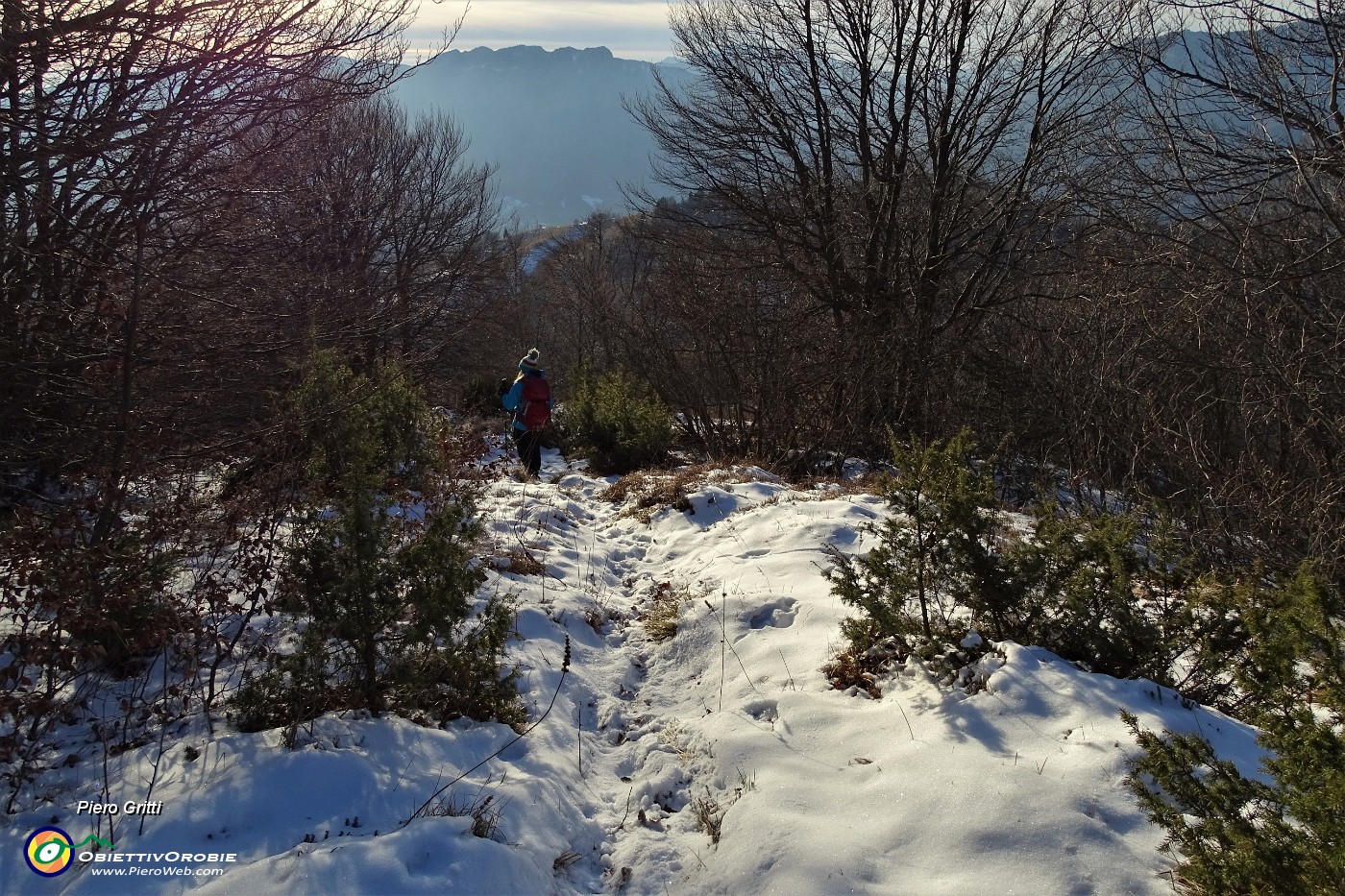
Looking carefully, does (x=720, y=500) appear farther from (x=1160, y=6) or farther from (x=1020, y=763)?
(x=1160, y=6)

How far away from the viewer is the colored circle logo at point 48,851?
240 centimetres

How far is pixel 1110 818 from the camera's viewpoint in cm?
252

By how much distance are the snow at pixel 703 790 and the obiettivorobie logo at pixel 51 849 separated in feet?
0.10

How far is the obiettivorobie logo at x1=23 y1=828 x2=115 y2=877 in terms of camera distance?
240 cm

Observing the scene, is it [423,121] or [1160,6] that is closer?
[1160,6]

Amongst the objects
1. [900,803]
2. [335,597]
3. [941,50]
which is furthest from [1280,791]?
[941,50]

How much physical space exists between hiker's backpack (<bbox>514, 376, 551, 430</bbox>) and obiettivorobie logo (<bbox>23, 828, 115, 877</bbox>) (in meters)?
7.64

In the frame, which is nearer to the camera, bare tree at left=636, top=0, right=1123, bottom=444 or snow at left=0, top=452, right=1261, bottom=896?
snow at left=0, top=452, right=1261, bottom=896

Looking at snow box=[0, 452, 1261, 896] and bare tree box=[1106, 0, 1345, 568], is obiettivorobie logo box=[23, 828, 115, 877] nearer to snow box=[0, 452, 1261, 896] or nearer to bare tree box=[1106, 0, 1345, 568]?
snow box=[0, 452, 1261, 896]

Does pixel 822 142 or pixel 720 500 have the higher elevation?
pixel 822 142

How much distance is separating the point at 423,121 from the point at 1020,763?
21.0 m

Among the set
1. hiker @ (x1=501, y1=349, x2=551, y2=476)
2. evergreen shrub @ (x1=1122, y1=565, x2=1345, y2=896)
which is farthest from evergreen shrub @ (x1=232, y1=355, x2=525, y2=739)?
hiker @ (x1=501, y1=349, x2=551, y2=476)

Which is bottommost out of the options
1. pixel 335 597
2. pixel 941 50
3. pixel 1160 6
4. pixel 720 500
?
pixel 720 500

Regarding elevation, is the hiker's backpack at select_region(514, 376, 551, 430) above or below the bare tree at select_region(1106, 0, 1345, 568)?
below
